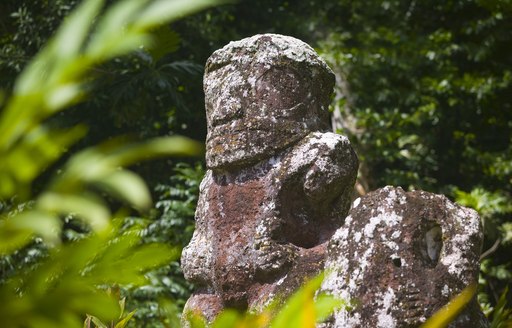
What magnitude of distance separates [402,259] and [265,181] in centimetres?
91

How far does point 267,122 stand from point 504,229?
5.89m

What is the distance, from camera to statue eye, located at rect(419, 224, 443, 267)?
3074 millimetres

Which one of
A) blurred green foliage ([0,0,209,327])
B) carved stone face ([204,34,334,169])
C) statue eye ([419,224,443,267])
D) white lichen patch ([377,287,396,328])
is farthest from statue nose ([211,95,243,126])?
blurred green foliage ([0,0,209,327])

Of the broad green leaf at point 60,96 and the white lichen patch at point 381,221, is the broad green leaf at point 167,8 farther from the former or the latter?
the white lichen patch at point 381,221

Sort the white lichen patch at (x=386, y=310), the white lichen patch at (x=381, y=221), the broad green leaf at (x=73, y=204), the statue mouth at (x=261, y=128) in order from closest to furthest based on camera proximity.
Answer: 1. the broad green leaf at (x=73, y=204)
2. the white lichen patch at (x=386, y=310)
3. the white lichen patch at (x=381, y=221)
4. the statue mouth at (x=261, y=128)

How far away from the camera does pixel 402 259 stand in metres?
3.00

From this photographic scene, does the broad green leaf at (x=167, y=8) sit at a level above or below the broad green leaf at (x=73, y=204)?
above

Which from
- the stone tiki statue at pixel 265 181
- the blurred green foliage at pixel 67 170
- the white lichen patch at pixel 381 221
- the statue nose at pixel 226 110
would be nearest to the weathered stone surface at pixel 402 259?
the white lichen patch at pixel 381 221

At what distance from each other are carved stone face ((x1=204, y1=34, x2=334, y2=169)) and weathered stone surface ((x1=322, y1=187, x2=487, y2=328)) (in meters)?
0.71

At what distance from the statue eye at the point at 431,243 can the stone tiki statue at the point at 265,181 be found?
0.53 metres

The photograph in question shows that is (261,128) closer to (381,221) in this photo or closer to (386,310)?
(381,221)

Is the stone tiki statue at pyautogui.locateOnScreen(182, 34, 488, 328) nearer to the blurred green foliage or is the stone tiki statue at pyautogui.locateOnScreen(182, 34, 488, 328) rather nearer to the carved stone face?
the carved stone face

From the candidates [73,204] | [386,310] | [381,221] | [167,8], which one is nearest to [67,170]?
[73,204]

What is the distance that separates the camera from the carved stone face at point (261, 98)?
12.2 ft
